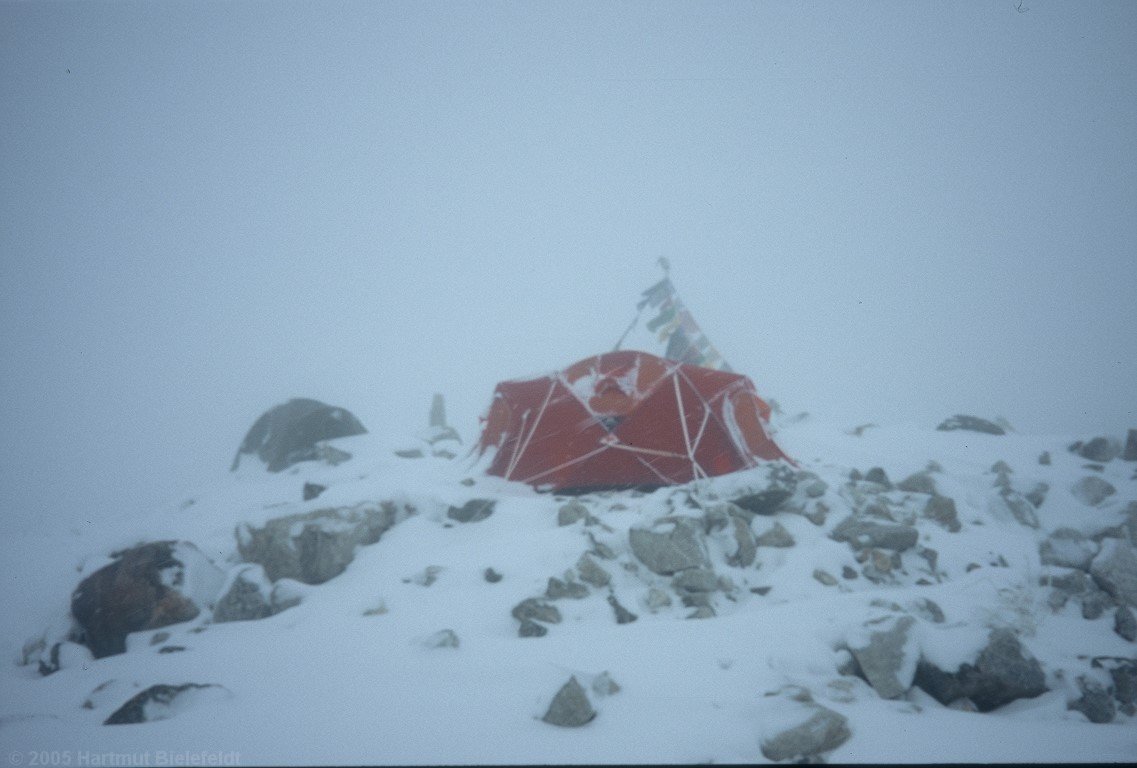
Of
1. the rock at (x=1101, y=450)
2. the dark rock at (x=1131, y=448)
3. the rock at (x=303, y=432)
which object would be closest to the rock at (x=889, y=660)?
the rock at (x=1101, y=450)

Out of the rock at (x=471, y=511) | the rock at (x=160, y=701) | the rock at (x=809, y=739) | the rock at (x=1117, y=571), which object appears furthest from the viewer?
the rock at (x=471, y=511)

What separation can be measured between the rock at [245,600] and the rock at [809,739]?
168 inches

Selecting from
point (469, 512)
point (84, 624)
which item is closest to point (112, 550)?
point (84, 624)

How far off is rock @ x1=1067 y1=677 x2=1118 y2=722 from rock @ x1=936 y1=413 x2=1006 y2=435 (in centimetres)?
986

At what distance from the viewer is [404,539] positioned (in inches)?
212

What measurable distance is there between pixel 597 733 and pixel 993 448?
10.3 meters

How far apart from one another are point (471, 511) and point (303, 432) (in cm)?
747

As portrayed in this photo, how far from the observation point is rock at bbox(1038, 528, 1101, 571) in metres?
4.68

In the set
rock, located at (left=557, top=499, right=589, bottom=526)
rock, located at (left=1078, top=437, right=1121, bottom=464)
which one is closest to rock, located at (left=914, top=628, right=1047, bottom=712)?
rock, located at (left=557, top=499, right=589, bottom=526)

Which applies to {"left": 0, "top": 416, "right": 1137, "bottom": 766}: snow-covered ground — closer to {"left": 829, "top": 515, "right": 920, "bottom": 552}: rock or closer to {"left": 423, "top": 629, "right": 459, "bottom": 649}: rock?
{"left": 423, "top": 629, "right": 459, "bottom": 649}: rock

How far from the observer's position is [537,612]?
376 centimetres

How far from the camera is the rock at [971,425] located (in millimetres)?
10758

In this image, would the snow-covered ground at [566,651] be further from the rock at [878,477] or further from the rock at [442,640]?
the rock at [878,477]

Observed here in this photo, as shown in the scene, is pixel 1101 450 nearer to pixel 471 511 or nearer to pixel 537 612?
pixel 537 612
